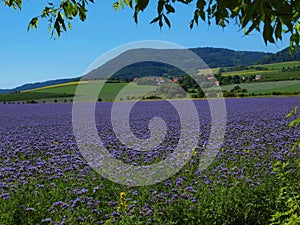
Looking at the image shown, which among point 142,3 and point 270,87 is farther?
point 270,87

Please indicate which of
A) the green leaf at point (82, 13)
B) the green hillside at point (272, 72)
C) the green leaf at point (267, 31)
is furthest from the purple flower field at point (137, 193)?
the green hillside at point (272, 72)

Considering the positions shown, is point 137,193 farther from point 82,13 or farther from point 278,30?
point 278,30

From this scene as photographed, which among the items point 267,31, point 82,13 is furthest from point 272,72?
point 267,31

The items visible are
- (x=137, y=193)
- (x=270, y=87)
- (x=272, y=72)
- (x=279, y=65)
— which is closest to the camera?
(x=137, y=193)

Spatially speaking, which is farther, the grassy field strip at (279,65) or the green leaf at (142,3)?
the grassy field strip at (279,65)

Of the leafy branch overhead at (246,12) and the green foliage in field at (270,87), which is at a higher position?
the leafy branch overhead at (246,12)

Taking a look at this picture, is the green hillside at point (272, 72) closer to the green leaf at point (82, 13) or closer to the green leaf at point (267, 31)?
the green leaf at point (82, 13)

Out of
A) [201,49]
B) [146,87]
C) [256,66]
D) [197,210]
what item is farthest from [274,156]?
[201,49]

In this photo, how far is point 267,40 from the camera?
137cm

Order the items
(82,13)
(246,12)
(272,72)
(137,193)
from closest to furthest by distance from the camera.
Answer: (246,12)
(82,13)
(137,193)
(272,72)

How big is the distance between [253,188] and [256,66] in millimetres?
50363

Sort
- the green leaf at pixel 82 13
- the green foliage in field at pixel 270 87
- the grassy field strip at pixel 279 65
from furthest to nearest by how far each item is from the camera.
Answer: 1. the grassy field strip at pixel 279 65
2. the green foliage in field at pixel 270 87
3. the green leaf at pixel 82 13

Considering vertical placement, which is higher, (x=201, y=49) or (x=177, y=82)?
(x=201, y=49)

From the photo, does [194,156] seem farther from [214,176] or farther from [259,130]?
[259,130]
